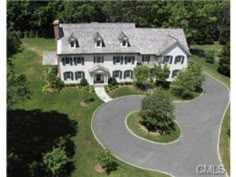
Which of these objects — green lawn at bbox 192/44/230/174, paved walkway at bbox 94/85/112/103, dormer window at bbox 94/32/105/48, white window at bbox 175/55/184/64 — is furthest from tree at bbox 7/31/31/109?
white window at bbox 175/55/184/64

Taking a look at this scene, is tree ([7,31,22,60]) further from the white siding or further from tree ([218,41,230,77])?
tree ([218,41,230,77])

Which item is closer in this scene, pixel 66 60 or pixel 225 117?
pixel 225 117

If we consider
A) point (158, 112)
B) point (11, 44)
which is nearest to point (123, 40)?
point (158, 112)

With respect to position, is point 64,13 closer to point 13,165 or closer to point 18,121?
point 18,121

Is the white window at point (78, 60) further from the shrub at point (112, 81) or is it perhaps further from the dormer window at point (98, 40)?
the shrub at point (112, 81)

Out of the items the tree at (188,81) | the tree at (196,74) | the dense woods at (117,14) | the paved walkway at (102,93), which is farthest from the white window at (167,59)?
the dense woods at (117,14)

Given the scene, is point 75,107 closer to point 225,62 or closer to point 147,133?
point 147,133
